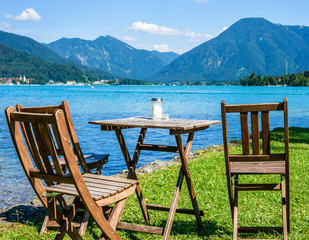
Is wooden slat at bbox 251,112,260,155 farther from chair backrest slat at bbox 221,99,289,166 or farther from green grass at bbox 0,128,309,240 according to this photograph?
green grass at bbox 0,128,309,240

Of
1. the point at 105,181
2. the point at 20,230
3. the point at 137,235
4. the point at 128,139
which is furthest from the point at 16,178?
the point at 128,139

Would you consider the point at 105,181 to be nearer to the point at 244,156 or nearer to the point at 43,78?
the point at 244,156

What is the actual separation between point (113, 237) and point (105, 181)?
1.68 ft

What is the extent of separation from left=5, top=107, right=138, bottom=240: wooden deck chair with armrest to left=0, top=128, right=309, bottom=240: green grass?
1046 millimetres

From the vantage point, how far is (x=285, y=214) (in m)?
3.60

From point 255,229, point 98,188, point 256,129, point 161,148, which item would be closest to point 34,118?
point 98,188

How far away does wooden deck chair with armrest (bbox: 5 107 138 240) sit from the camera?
2.54 metres

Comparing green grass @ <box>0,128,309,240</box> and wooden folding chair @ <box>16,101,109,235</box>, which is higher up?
wooden folding chair @ <box>16,101,109,235</box>

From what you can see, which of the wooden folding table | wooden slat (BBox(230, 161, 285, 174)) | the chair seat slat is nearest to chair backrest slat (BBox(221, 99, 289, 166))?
wooden slat (BBox(230, 161, 285, 174))

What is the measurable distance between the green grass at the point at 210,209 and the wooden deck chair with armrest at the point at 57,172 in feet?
3.43

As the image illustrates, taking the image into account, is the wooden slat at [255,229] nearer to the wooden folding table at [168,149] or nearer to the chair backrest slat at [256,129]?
the wooden folding table at [168,149]

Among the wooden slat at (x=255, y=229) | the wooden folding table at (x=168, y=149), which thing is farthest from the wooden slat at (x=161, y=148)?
the wooden slat at (x=255, y=229)

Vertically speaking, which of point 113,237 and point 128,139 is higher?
point 113,237

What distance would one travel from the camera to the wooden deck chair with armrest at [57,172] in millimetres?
2541
